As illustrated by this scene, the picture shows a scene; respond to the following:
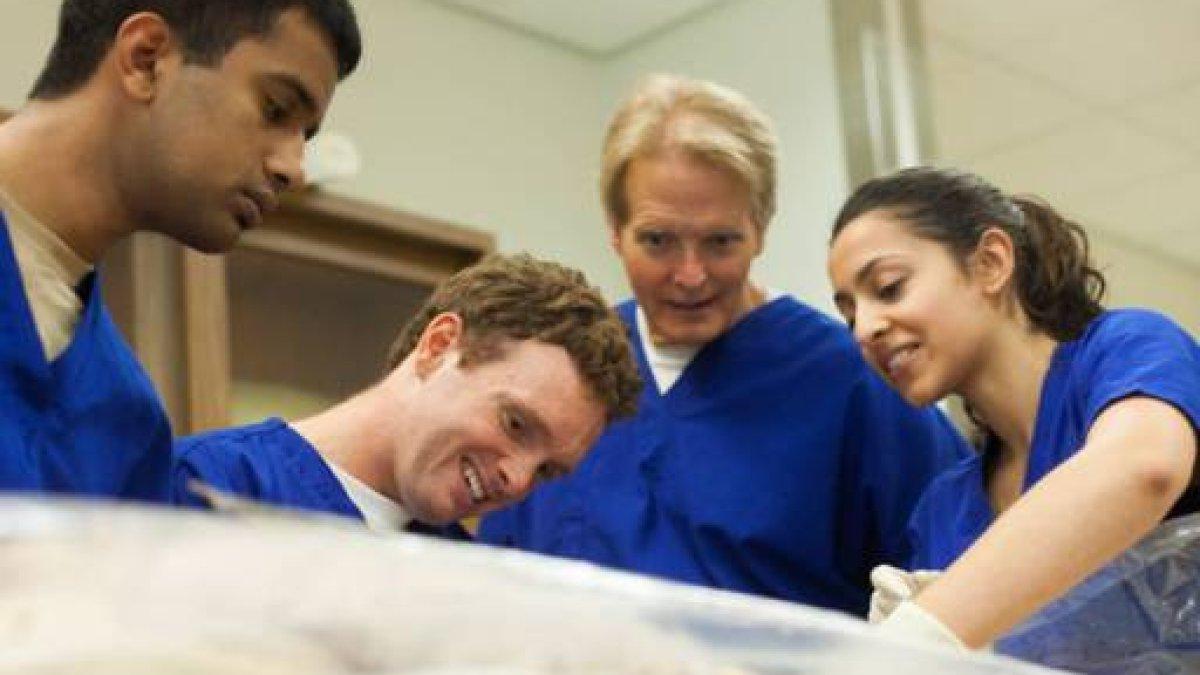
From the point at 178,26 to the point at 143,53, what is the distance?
3cm

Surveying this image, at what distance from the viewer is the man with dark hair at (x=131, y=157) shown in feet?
3.46

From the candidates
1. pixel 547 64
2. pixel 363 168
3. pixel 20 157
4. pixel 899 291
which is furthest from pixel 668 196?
pixel 547 64

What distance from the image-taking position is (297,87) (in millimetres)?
1085

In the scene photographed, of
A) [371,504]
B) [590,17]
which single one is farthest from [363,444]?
[590,17]

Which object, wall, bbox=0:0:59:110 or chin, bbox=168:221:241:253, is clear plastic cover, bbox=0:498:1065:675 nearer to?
chin, bbox=168:221:241:253

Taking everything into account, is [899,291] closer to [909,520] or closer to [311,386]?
[909,520]

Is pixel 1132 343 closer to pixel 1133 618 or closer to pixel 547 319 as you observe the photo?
pixel 1133 618

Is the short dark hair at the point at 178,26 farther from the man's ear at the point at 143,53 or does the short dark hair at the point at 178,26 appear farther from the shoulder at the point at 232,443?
the shoulder at the point at 232,443

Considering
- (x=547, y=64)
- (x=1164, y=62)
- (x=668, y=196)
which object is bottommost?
(x=668, y=196)

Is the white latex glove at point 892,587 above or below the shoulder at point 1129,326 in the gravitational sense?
below

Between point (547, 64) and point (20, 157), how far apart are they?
2352 mm

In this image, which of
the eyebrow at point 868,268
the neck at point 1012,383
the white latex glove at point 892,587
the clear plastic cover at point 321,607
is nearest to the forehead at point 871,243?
the eyebrow at point 868,268

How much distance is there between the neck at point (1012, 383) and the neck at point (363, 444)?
1.57 feet

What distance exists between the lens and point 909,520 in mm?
1548
